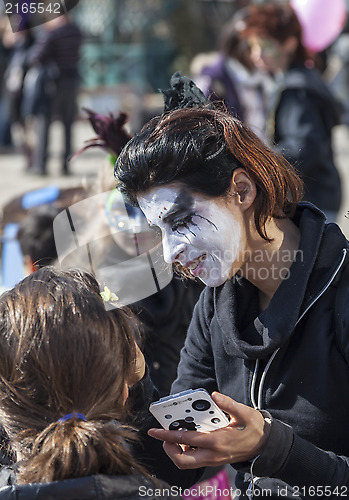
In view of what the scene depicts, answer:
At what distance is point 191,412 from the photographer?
4.79 feet

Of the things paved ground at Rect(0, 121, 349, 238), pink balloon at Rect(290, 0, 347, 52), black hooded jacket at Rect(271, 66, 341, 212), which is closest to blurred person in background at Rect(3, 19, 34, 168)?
paved ground at Rect(0, 121, 349, 238)

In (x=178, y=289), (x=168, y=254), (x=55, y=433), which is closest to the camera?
(x=55, y=433)

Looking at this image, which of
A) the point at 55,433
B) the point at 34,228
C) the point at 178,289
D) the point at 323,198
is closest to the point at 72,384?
the point at 55,433

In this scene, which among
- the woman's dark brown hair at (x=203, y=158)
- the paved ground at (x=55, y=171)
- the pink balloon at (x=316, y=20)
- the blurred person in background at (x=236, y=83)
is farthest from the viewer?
the paved ground at (x=55, y=171)

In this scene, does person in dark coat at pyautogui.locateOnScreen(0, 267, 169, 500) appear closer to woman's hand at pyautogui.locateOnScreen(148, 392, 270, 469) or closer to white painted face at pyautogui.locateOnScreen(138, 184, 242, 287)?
woman's hand at pyautogui.locateOnScreen(148, 392, 270, 469)

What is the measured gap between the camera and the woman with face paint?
149cm

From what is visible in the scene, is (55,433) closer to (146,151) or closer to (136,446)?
(136,446)

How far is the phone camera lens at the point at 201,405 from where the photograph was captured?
1432 millimetres

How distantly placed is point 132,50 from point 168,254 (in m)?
13.4

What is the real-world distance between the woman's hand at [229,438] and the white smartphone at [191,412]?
1 centimetres

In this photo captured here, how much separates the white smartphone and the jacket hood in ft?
0.64

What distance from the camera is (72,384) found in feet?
4.40

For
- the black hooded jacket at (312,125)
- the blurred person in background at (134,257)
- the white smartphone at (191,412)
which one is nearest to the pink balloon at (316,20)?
the black hooded jacket at (312,125)

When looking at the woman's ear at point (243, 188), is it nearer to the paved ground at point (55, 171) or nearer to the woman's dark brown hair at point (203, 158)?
the woman's dark brown hair at point (203, 158)
